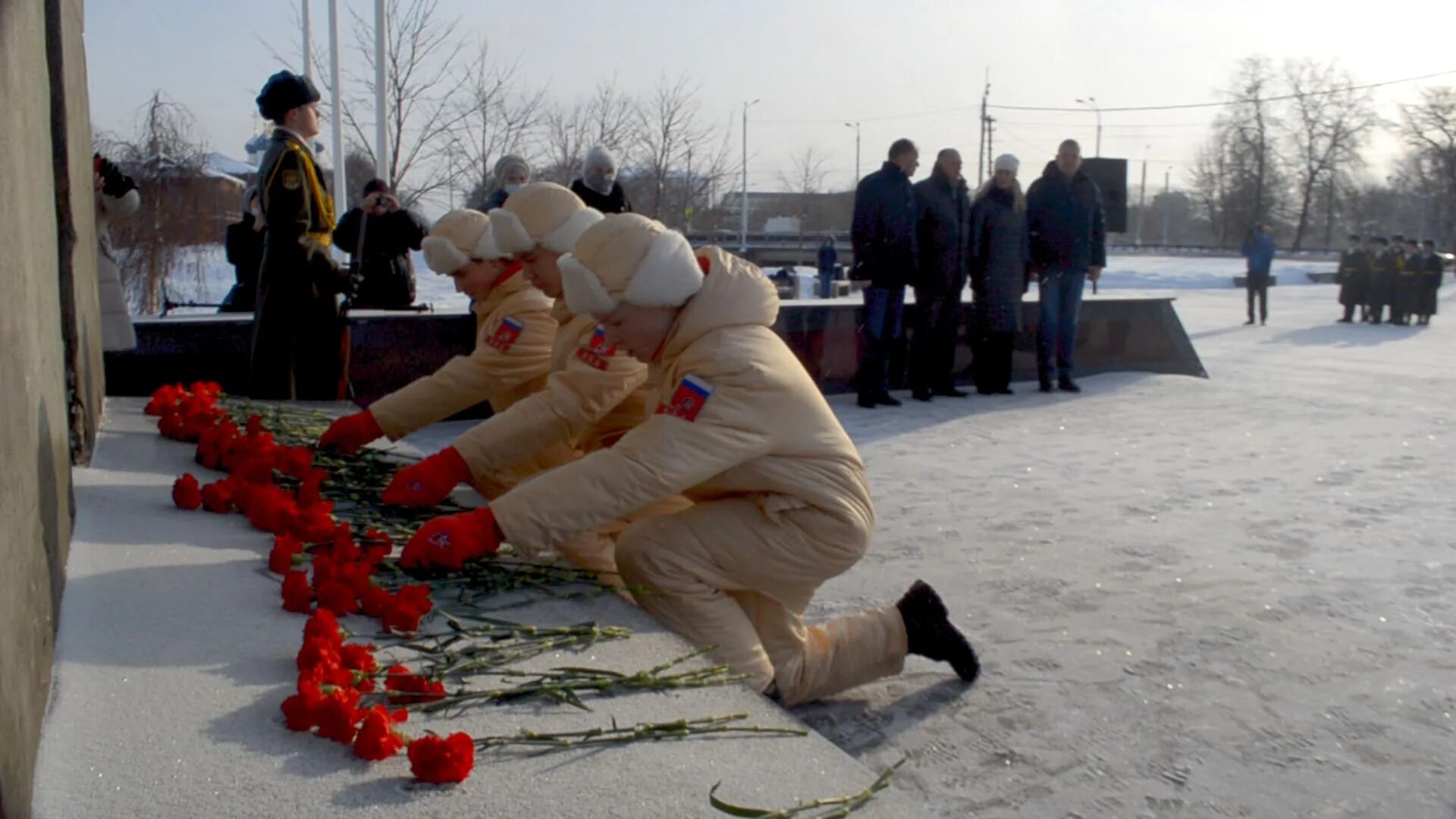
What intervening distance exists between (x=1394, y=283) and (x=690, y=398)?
2162 centimetres

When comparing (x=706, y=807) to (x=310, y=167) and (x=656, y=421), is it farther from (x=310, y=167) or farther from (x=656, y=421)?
(x=310, y=167)

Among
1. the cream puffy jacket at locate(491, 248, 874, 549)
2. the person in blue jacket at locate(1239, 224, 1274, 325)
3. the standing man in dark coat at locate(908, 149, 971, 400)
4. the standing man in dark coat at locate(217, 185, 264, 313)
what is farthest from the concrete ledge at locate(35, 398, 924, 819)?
the person in blue jacket at locate(1239, 224, 1274, 325)

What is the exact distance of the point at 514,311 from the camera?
5078 millimetres

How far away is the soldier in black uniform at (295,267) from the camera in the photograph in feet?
19.5

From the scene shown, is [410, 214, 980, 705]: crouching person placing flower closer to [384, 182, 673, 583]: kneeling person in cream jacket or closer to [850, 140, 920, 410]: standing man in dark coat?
[384, 182, 673, 583]: kneeling person in cream jacket

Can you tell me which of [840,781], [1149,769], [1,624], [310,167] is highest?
[310,167]

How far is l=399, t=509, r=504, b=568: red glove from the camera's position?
10.8 ft

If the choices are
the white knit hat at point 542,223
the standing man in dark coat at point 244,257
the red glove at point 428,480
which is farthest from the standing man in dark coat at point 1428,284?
the red glove at point 428,480

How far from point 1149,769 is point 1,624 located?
2.59 meters

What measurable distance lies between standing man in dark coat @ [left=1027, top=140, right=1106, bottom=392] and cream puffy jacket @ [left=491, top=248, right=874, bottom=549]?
24.6 ft

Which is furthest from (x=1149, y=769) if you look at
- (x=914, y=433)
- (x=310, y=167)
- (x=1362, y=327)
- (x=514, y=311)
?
(x=1362, y=327)

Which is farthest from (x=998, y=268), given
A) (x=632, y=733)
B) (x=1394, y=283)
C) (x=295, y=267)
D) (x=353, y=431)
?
(x=1394, y=283)

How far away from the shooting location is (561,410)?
4.23 meters

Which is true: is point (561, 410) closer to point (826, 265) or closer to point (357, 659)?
point (357, 659)
